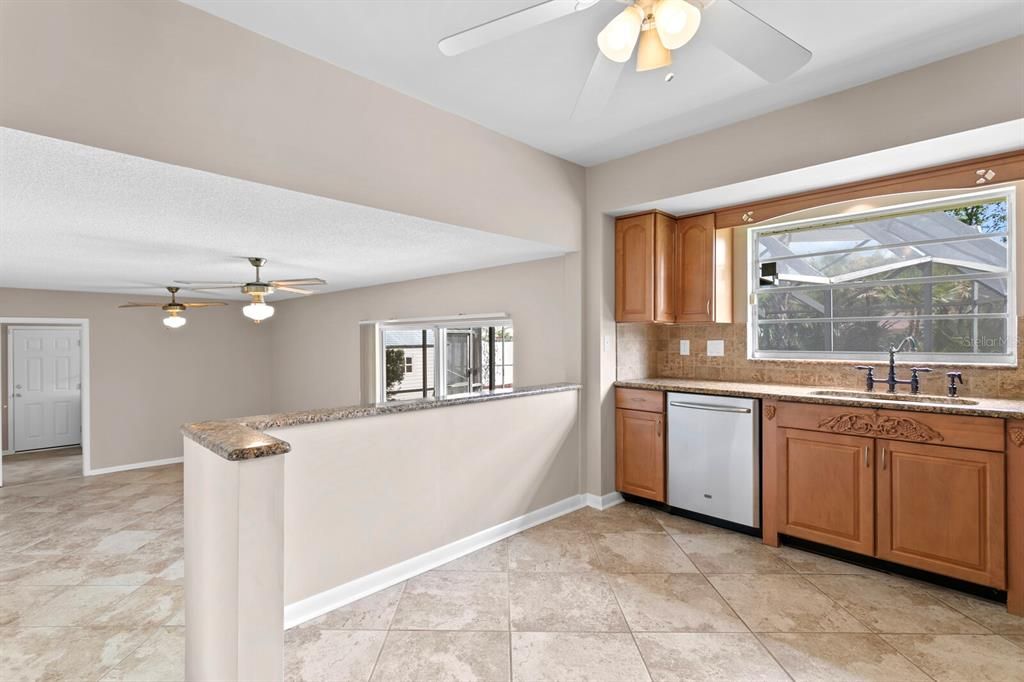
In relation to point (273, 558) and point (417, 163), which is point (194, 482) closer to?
point (273, 558)

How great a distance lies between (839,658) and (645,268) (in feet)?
8.32

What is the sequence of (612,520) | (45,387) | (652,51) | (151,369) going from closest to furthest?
(652,51)
(612,520)
(151,369)
(45,387)

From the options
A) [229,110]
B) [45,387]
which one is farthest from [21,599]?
[45,387]

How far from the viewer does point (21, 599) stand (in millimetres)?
2666

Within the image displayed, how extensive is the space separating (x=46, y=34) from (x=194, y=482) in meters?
1.59

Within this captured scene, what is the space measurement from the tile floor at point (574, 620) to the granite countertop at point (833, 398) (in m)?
0.94

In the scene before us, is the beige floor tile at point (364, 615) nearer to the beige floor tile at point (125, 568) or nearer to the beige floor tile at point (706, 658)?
the beige floor tile at point (706, 658)

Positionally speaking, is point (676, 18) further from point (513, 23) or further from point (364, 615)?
point (364, 615)

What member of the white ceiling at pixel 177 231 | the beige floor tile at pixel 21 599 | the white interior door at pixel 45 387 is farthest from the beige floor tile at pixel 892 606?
the white interior door at pixel 45 387

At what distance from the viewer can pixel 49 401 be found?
23.6ft

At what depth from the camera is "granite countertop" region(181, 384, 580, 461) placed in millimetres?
1510

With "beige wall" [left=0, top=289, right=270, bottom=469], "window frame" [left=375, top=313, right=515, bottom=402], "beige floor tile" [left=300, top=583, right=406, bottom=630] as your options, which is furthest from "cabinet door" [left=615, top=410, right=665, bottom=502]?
"beige wall" [left=0, top=289, right=270, bottom=469]

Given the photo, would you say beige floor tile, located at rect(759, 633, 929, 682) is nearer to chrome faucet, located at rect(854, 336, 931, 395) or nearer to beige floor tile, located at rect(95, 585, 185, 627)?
chrome faucet, located at rect(854, 336, 931, 395)

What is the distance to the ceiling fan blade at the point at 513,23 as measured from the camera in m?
1.42
